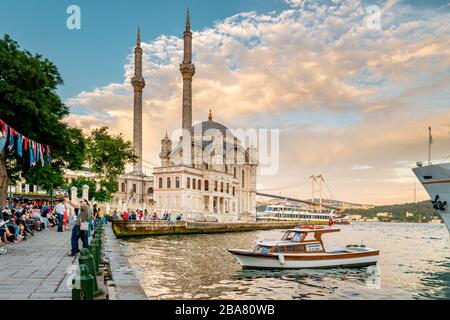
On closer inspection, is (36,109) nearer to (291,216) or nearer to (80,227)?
(80,227)

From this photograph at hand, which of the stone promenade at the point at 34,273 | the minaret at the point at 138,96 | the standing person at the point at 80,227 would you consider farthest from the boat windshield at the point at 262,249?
the minaret at the point at 138,96

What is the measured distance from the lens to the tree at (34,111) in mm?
26891

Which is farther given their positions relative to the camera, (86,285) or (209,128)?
(209,128)

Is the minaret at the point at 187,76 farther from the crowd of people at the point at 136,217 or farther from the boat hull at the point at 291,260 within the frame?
the boat hull at the point at 291,260

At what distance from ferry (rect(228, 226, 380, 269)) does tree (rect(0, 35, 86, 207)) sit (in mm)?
15390

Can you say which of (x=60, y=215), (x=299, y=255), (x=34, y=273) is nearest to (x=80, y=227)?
(x=34, y=273)

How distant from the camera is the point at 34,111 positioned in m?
27.0

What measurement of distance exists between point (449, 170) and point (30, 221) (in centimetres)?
2100

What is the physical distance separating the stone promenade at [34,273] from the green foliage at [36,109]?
43.9 ft

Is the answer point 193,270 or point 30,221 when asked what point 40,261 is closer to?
point 193,270

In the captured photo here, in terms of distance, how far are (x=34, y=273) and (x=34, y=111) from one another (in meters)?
18.8

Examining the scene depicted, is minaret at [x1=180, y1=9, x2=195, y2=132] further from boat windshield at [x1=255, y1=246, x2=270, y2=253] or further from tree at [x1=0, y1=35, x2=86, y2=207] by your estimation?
boat windshield at [x1=255, y1=246, x2=270, y2=253]

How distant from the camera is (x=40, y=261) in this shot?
12.6 meters

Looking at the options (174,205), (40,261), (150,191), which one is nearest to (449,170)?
(40,261)
